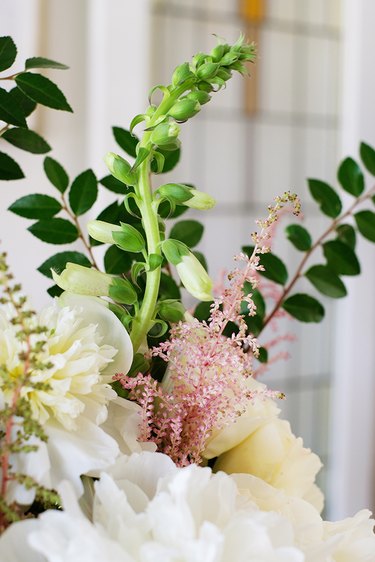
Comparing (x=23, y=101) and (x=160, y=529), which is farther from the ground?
(x=23, y=101)

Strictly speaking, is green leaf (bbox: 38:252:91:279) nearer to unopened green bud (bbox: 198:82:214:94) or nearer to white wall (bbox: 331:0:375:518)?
unopened green bud (bbox: 198:82:214:94)

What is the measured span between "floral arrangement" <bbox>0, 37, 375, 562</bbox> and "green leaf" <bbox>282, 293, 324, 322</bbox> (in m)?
0.17

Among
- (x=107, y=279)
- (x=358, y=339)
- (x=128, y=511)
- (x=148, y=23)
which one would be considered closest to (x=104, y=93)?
Answer: (x=148, y=23)

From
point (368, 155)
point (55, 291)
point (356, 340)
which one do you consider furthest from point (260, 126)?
point (55, 291)

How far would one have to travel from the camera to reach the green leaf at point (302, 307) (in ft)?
2.08

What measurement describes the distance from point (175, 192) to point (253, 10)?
216 cm

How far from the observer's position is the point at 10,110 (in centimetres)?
48

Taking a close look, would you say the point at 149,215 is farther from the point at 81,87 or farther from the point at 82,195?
the point at 81,87

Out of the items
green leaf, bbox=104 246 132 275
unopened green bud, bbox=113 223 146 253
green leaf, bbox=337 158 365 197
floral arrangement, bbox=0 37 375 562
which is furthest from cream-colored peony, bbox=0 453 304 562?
green leaf, bbox=337 158 365 197

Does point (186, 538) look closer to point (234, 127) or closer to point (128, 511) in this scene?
point (128, 511)

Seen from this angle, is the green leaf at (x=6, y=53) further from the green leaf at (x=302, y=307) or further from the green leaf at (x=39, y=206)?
the green leaf at (x=302, y=307)

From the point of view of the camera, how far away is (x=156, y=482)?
1.14 ft

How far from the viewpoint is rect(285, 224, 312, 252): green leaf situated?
70 cm

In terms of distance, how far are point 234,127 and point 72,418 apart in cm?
215
